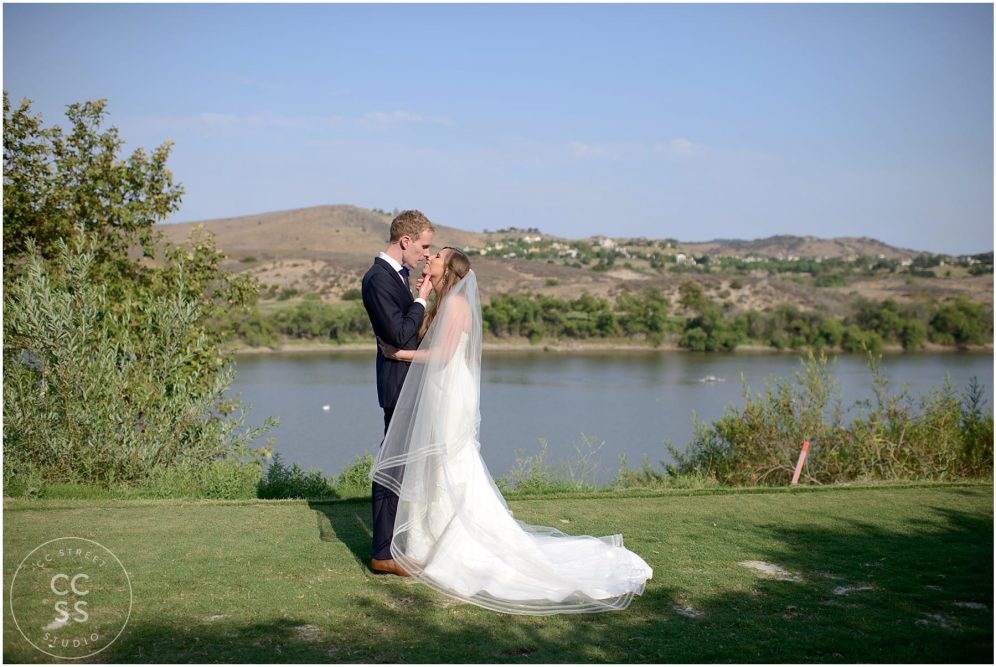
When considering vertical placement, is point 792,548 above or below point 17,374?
below

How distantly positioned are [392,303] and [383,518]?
55.2 inches

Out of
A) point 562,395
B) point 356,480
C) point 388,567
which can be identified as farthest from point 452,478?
point 562,395

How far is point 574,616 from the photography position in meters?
4.79

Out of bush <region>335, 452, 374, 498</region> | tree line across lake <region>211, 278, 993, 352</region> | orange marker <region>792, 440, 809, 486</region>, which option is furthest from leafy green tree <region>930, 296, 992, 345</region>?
bush <region>335, 452, 374, 498</region>

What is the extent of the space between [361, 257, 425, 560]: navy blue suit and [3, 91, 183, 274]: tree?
7.36 meters

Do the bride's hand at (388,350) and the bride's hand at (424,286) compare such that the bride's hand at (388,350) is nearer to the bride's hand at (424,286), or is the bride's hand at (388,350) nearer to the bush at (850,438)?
the bride's hand at (424,286)

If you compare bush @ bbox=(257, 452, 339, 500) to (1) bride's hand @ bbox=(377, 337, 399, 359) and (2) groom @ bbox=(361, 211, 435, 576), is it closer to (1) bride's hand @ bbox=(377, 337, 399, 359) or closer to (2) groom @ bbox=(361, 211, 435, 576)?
(2) groom @ bbox=(361, 211, 435, 576)

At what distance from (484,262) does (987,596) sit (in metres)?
62.9

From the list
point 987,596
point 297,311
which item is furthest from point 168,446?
point 297,311

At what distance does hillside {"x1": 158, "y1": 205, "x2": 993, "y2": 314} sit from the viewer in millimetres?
59125

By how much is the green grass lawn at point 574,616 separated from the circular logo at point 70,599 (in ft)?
0.26

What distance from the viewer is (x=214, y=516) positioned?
695 centimetres

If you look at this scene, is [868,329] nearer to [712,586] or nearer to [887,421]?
[887,421]

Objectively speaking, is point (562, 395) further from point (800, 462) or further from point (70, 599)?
point (70, 599)
